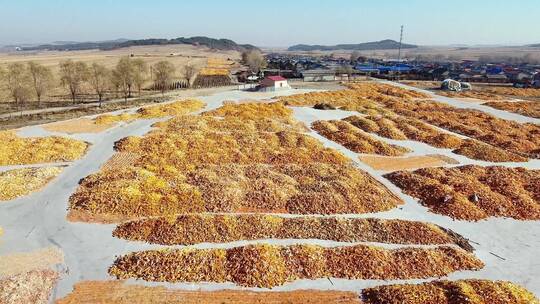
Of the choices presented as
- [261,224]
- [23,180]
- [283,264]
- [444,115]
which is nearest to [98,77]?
[23,180]

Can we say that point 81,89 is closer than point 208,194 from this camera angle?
No

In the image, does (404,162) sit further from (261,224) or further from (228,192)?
(261,224)

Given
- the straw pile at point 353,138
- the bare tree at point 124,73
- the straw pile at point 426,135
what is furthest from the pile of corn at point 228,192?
the bare tree at point 124,73

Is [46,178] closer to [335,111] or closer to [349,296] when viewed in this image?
[349,296]

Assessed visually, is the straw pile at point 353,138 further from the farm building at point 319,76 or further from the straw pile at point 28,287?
the farm building at point 319,76

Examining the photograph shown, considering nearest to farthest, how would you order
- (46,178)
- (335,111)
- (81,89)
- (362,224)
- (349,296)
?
(349,296), (362,224), (46,178), (335,111), (81,89)

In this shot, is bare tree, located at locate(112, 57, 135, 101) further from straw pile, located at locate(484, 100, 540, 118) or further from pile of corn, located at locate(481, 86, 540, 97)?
pile of corn, located at locate(481, 86, 540, 97)

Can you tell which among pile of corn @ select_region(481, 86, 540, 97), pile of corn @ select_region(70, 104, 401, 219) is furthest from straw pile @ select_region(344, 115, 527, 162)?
pile of corn @ select_region(481, 86, 540, 97)

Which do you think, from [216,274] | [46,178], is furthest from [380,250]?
[46,178]
